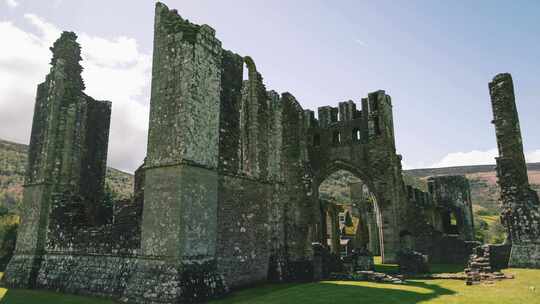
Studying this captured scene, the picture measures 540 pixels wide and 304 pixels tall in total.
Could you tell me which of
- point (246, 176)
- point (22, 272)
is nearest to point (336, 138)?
point (246, 176)

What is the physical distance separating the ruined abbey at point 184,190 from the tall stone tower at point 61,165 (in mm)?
44

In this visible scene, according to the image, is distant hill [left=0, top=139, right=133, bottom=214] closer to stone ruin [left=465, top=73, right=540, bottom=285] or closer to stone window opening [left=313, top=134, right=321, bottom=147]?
stone window opening [left=313, top=134, right=321, bottom=147]

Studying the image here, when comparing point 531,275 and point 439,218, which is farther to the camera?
point 439,218

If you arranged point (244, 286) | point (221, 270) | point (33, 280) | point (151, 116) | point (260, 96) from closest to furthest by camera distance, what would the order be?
point (151, 116)
point (221, 270)
point (244, 286)
point (33, 280)
point (260, 96)

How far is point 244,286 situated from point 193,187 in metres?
4.54

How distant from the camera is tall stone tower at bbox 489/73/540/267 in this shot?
16.8m

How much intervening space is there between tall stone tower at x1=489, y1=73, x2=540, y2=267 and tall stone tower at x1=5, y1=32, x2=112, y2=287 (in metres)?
18.5

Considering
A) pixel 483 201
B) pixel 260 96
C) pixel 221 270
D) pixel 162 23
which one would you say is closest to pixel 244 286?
pixel 221 270

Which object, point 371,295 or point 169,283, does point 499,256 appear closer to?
point 371,295

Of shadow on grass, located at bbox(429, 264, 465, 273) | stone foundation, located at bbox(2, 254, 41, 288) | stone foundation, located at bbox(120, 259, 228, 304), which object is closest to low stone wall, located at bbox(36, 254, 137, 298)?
stone foundation, located at bbox(2, 254, 41, 288)

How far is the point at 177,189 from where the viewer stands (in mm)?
9414

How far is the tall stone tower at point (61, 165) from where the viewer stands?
45.1 ft

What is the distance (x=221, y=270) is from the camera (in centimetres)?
1142

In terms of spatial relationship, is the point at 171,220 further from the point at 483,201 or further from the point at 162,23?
the point at 483,201
